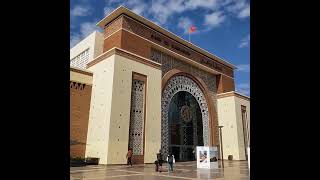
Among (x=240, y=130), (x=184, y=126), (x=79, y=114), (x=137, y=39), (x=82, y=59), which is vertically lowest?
(x=240, y=130)

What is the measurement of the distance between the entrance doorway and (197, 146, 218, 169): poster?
6807 millimetres

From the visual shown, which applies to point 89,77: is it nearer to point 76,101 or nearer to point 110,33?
point 76,101

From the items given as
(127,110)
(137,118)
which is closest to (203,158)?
(137,118)

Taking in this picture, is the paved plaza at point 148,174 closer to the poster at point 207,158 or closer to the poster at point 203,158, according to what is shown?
Answer: the poster at point 207,158

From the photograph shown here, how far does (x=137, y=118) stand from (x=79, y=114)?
391 cm

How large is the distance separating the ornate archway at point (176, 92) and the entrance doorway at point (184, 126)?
1.42 feet

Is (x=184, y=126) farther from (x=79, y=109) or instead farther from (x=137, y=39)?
(x=79, y=109)

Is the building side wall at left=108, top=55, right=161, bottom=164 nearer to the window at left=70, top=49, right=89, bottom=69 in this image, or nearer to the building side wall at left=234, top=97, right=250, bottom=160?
the window at left=70, top=49, right=89, bottom=69

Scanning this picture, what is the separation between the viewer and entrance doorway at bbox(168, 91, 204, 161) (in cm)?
2355

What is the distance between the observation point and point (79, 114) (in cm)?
1912

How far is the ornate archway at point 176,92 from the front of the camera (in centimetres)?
2230

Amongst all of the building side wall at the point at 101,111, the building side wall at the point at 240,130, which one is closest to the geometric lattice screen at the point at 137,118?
the building side wall at the point at 101,111
